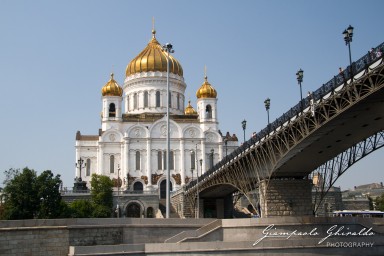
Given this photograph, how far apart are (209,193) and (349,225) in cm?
2892

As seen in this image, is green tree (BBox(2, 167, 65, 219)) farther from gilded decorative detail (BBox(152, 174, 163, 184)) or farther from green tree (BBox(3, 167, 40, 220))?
gilded decorative detail (BBox(152, 174, 163, 184))

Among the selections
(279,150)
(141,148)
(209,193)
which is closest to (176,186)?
(141,148)

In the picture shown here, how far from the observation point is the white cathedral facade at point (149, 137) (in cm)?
6931

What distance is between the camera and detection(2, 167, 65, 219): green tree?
138 feet

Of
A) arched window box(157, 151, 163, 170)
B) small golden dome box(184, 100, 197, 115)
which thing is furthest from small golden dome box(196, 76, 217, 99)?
arched window box(157, 151, 163, 170)

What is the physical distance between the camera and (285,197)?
36250 mm

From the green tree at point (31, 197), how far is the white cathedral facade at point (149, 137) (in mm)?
22963

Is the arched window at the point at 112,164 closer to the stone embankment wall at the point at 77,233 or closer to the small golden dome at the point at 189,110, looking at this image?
the small golden dome at the point at 189,110

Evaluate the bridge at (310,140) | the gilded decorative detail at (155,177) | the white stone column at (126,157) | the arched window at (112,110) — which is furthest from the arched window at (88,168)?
the bridge at (310,140)

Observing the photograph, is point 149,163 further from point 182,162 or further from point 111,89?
point 111,89

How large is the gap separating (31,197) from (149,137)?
95.1ft

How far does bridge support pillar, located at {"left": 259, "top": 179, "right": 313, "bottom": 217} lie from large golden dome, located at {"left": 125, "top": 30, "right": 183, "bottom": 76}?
143ft

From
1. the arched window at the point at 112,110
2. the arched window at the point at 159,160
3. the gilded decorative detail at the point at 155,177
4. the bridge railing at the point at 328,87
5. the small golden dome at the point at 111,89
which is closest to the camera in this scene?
the bridge railing at the point at 328,87

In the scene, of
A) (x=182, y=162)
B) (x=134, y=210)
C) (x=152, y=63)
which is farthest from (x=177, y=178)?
(x=152, y=63)
